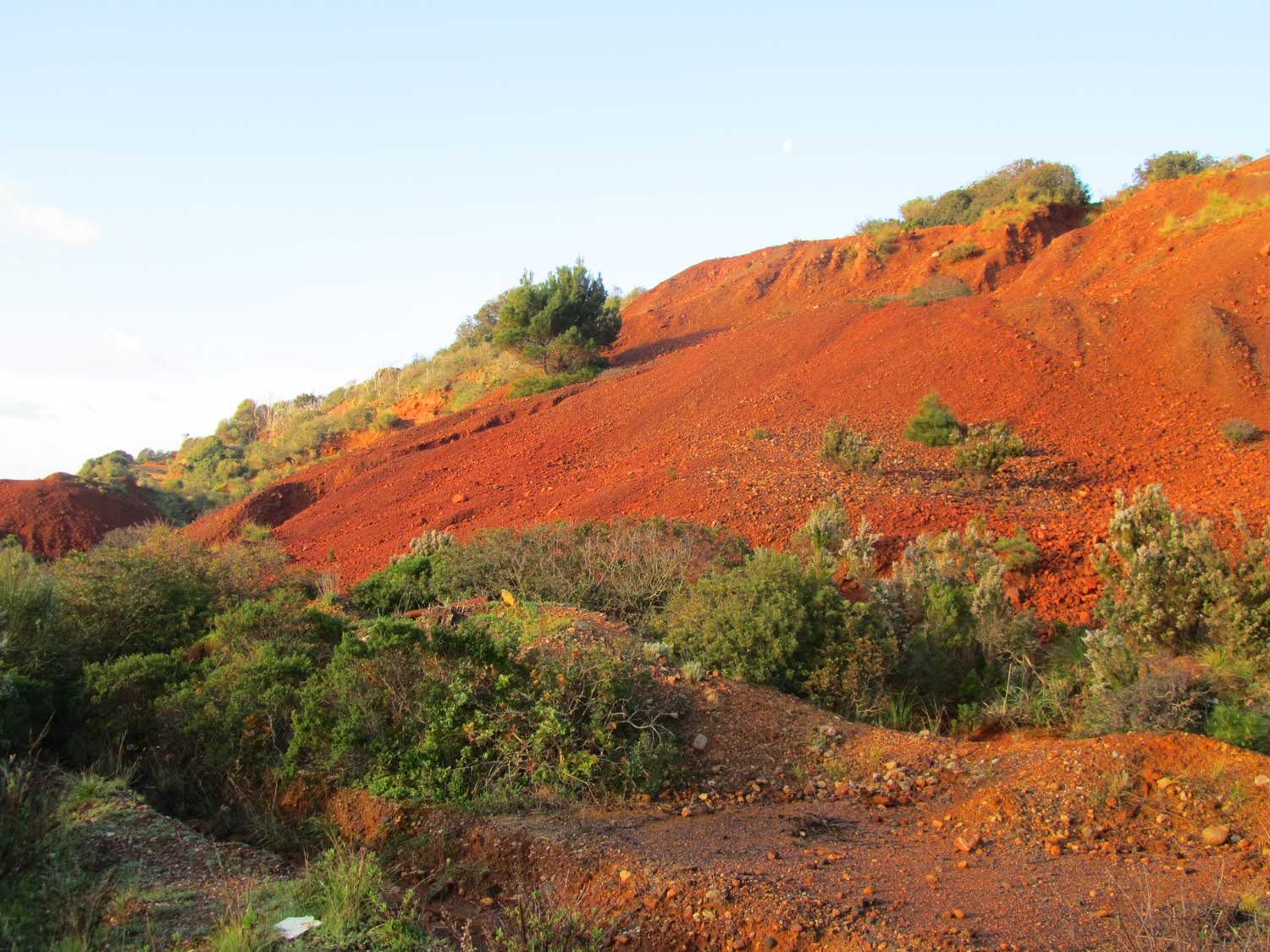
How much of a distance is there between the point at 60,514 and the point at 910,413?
21244 millimetres

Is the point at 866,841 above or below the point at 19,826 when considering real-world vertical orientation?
below

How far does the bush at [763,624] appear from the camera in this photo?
7770 millimetres

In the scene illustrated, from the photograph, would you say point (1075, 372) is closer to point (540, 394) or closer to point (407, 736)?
point (540, 394)

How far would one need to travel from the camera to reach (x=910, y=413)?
1850 centimetres

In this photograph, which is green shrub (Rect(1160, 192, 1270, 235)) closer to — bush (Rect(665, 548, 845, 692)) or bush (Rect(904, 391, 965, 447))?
bush (Rect(904, 391, 965, 447))

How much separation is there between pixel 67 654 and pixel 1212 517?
41.4 ft

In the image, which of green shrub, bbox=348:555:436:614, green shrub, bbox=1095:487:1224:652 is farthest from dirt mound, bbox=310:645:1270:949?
green shrub, bbox=348:555:436:614

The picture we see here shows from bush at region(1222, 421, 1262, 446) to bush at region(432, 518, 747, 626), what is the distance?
919 cm

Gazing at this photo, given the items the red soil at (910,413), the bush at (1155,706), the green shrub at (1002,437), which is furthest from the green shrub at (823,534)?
the bush at (1155,706)

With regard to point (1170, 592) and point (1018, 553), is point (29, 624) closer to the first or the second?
point (1170, 592)

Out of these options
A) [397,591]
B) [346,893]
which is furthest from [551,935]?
[397,591]

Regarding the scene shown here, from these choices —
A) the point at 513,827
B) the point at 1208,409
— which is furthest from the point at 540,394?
the point at 513,827

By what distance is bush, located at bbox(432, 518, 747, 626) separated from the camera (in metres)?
10.2

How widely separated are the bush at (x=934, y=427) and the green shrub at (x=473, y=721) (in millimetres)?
11244
